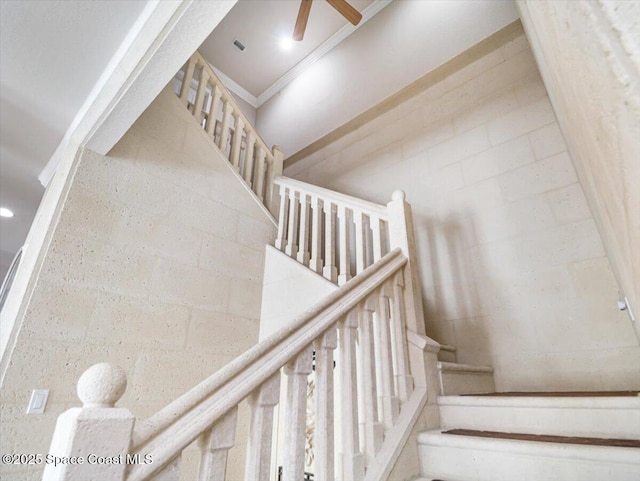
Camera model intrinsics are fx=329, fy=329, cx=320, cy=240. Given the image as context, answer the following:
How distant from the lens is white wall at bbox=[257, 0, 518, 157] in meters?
3.06

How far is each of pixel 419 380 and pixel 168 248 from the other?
176 centimetres

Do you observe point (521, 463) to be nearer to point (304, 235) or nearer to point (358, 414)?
point (358, 414)

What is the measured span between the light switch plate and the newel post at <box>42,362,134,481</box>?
128cm

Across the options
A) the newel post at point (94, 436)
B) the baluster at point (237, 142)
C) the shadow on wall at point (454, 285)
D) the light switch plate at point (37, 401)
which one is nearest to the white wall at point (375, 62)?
the baluster at point (237, 142)

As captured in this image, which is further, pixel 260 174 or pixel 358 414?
pixel 260 174

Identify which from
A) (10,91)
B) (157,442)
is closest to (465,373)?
(157,442)

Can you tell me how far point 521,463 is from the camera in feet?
3.71

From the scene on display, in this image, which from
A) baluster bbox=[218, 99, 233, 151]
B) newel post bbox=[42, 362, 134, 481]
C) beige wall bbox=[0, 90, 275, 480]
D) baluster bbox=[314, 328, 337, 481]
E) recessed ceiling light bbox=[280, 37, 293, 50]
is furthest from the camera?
recessed ceiling light bbox=[280, 37, 293, 50]

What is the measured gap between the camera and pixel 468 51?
9.99 feet

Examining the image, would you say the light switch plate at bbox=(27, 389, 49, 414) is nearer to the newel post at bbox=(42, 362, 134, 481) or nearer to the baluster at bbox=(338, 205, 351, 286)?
the newel post at bbox=(42, 362, 134, 481)

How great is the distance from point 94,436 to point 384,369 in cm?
111

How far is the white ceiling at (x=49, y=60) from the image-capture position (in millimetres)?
1654

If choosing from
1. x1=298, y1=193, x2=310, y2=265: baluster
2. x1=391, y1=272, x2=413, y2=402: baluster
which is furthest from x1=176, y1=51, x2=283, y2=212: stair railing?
x1=391, y1=272, x2=413, y2=402: baluster

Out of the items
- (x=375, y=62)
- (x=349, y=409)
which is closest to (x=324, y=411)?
(x=349, y=409)
